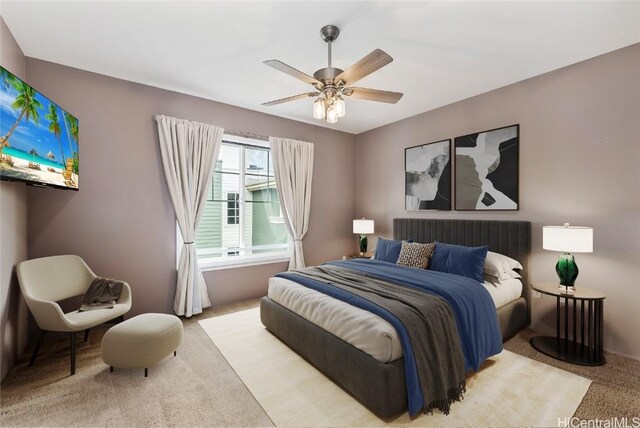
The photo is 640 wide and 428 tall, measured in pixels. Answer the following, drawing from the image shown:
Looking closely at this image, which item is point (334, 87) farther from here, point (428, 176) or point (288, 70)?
point (428, 176)

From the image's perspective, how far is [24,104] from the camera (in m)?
2.16

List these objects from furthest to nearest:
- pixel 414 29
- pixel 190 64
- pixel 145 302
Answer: pixel 145 302, pixel 190 64, pixel 414 29

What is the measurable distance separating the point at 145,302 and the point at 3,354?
4.25ft

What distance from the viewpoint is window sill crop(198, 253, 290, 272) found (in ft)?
12.9

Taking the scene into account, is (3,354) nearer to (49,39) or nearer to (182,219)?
(182,219)

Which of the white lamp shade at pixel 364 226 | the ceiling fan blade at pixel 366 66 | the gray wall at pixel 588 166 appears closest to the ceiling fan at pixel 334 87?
the ceiling fan blade at pixel 366 66

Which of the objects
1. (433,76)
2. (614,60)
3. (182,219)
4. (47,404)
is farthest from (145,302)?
(614,60)

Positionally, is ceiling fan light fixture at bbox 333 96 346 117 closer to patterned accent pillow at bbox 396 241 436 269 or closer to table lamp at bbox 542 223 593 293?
patterned accent pillow at bbox 396 241 436 269

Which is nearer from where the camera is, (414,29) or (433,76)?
(414,29)

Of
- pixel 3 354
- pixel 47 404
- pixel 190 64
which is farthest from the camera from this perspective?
pixel 190 64

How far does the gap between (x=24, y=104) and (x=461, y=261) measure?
4159mm

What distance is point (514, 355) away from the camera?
2.67 meters

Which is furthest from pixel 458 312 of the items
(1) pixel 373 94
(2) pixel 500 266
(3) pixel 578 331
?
(1) pixel 373 94

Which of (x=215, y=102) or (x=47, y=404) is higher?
(x=215, y=102)
